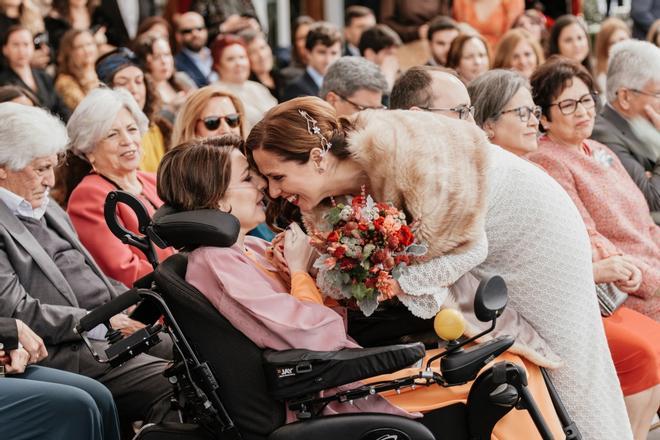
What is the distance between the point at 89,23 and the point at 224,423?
658cm

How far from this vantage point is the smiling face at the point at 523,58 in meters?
7.52

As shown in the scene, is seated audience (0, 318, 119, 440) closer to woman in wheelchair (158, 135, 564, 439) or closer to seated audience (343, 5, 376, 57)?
woman in wheelchair (158, 135, 564, 439)

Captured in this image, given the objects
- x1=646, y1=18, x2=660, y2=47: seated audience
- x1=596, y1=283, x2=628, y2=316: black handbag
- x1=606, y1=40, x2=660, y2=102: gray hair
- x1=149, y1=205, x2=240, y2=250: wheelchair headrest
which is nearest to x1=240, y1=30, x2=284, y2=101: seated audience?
x1=646, y1=18, x2=660, y2=47: seated audience

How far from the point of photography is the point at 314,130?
3.29 m

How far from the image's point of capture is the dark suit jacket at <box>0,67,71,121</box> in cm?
712

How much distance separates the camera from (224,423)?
3.05 metres

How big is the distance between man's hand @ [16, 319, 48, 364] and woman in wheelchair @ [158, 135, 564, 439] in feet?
2.37

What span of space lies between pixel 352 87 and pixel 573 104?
1.33 metres

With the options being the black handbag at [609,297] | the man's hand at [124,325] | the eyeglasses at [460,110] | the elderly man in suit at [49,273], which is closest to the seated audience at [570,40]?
the black handbag at [609,297]

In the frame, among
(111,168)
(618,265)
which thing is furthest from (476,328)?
(111,168)

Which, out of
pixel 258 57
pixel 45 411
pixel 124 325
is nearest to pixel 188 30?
pixel 258 57

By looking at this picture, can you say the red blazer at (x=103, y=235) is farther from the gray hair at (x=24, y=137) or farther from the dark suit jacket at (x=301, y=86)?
the dark suit jacket at (x=301, y=86)

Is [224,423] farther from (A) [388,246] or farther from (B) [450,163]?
(B) [450,163]

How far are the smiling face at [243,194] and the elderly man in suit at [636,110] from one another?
8.73ft
